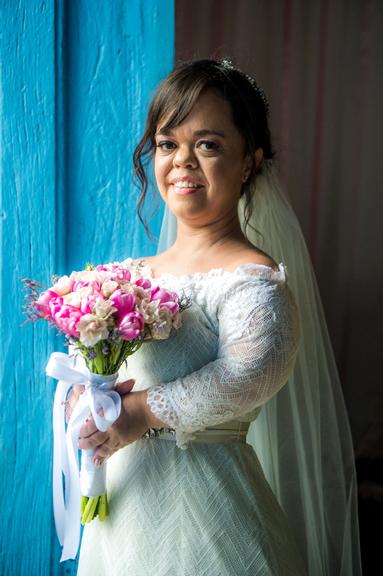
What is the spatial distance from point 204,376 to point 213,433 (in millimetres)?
215

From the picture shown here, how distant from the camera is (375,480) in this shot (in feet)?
8.74

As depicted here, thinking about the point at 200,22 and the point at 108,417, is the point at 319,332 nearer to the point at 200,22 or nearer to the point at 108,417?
the point at 108,417

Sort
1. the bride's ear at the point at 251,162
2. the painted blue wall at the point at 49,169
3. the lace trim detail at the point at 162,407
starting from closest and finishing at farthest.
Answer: the lace trim detail at the point at 162,407 → the bride's ear at the point at 251,162 → the painted blue wall at the point at 49,169

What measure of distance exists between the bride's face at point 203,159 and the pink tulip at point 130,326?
1.34 ft

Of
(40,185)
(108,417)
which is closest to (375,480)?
(108,417)

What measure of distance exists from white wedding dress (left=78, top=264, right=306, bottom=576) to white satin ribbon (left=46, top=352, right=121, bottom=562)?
0.07 metres

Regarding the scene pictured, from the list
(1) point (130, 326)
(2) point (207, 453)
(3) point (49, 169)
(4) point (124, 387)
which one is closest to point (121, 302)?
(1) point (130, 326)

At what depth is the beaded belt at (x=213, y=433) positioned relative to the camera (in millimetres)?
1672

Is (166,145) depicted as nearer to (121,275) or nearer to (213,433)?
(121,275)

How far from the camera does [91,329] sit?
143 centimetres

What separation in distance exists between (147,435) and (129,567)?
0.31 meters

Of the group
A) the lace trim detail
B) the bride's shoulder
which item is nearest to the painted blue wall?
the bride's shoulder

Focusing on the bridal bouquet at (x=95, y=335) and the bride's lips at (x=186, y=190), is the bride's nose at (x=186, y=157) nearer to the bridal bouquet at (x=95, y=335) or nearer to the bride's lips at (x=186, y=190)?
the bride's lips at (x=186, y=190)

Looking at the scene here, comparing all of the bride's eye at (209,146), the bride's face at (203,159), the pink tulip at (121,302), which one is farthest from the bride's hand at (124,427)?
the bride's eye at (209,146)
